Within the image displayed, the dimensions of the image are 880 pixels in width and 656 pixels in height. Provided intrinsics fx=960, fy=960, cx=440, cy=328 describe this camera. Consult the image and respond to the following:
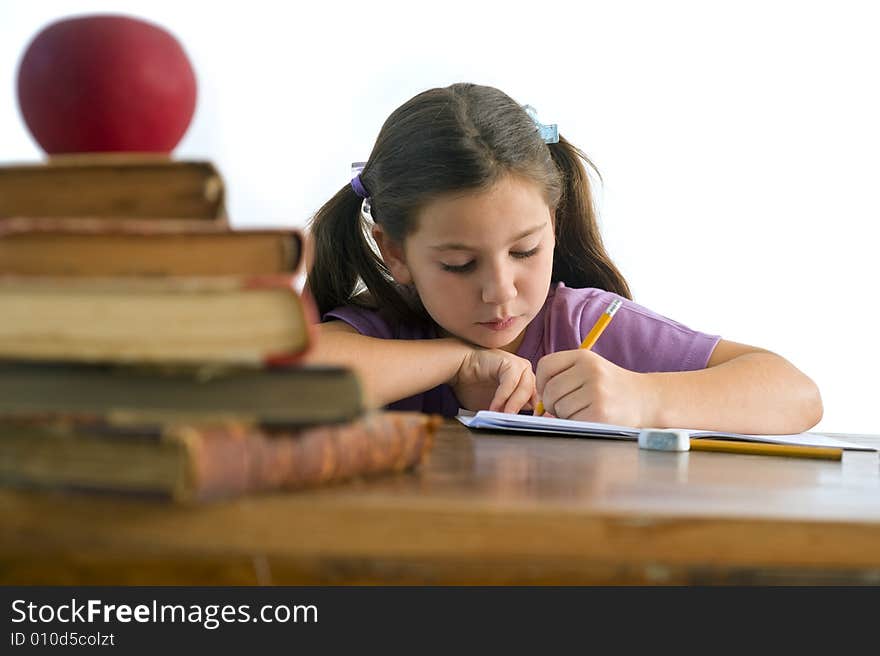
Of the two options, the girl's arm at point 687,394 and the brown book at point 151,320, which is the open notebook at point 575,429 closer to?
the girl's arm at point 687,394

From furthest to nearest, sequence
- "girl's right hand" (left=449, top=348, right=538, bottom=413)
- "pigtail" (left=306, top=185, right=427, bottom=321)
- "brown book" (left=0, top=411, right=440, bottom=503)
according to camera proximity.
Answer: "pigtail" (left=306, top=185, right=427, bottom=321)
"girl's right hand" (left=449, top=348, right=538, bottom=413)
"brown book" (left=0, top=411, right=440, bottom=503)

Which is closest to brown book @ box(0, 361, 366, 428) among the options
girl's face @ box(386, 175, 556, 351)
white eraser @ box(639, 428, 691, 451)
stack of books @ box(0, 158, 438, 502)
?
stack of books @ box(0, 158, 438, 502)

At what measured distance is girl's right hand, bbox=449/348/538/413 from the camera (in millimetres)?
1306

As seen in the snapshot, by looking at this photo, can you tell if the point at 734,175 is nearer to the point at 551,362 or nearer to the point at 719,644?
the point at 551,362

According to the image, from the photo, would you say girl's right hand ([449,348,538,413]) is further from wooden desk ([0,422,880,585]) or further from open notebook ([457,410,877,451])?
wooden desk ([0,422,880,585])

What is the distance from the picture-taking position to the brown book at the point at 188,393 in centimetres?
42

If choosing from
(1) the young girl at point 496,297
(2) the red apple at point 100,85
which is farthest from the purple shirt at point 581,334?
(2) the red apple at point 100,85

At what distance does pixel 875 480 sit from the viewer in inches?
26.5

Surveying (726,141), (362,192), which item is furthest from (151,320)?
(726,141)

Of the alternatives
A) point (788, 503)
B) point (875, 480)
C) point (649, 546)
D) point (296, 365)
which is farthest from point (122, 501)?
point (875, 480)

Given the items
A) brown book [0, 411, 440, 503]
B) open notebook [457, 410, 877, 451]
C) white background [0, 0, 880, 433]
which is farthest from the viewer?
white background [0, 0, 880, 433]

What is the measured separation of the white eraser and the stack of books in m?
0.45

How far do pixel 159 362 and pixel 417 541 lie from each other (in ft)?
0.46

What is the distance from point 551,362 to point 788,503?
0.62 metres
